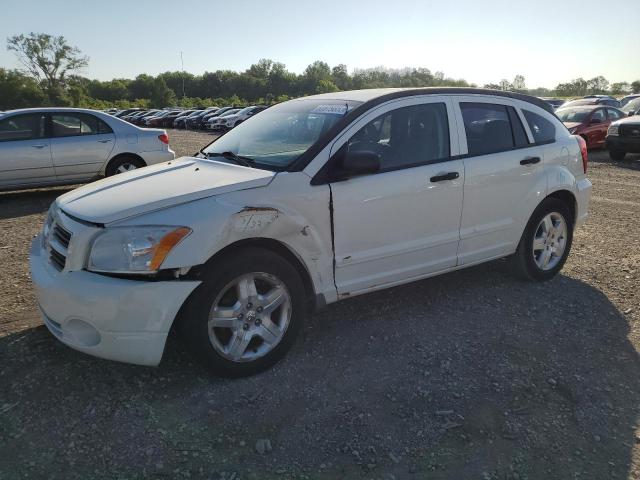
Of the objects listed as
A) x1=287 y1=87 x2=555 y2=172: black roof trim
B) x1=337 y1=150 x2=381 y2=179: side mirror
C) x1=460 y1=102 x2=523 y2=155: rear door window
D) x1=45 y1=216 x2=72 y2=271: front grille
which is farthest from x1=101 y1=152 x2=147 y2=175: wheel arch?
x1=337 y1=150 x2=381 y2=179: side mirror

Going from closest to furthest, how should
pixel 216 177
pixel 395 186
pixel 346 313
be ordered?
pixel 216 177 < pixel 395 186 < pixel 346 313

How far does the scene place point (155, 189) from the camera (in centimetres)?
324

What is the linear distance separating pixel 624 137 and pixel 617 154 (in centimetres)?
61

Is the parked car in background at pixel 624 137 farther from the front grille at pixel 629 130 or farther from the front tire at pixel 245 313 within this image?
the front tire at pixel 245 313

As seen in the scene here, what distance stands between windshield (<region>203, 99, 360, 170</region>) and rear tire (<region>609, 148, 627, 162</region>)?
480 inches

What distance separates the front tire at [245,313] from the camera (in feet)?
9.69

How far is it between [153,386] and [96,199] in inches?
46.8

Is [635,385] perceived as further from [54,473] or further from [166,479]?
[54,473]

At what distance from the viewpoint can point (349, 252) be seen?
138 inches

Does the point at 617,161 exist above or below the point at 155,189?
below

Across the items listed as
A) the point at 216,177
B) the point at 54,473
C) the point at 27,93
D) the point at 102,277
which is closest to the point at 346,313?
the point at 216,177

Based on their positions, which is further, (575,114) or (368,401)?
(575,114)

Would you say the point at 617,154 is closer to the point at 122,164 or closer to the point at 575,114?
the point at 575,114

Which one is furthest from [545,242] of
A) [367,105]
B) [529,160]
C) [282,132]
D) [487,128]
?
[282,132]
